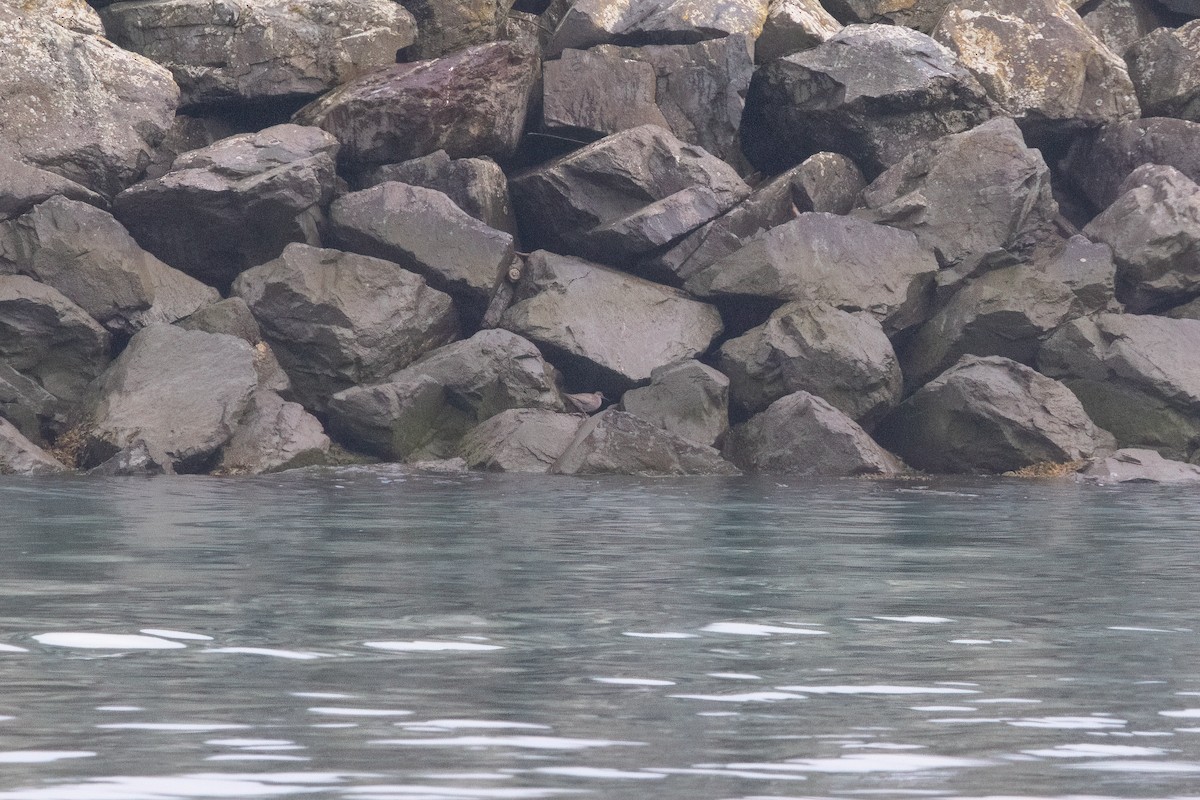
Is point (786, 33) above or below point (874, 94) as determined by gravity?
above

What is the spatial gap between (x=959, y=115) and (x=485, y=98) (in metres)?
6.01

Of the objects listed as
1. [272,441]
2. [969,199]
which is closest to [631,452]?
[272,441]

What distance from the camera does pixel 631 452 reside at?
56.0 feet

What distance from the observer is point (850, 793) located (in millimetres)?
3811

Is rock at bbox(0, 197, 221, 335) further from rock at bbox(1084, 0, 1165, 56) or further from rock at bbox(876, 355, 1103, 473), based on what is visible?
rock at bbox(1084, 0, 1165, 56)

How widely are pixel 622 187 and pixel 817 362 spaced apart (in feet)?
11.4

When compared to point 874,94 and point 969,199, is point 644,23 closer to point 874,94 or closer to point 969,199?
point 874,94

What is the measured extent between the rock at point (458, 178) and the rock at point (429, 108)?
32cm

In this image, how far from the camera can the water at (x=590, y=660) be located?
402 centimetres

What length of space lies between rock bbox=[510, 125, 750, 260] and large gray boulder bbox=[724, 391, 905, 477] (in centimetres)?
317

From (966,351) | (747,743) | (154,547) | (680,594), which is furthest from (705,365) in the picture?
(747,743)

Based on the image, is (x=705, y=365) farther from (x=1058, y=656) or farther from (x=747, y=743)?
(x=747, y=743)

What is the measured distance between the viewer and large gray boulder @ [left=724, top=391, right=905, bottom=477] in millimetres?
17469

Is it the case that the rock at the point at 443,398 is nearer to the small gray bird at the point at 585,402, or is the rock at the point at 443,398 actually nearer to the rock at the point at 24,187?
the small gray bird at the point at 585,402
